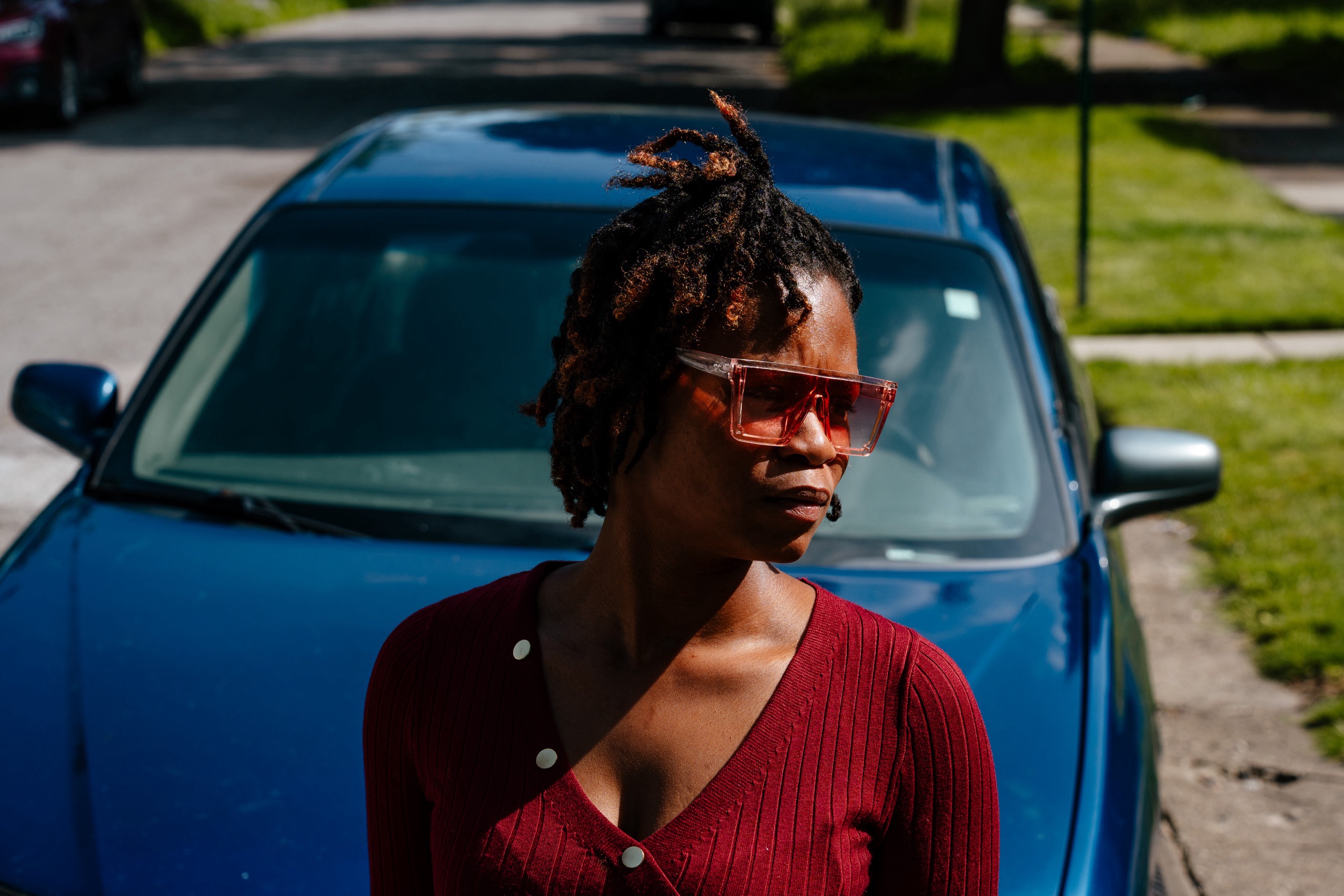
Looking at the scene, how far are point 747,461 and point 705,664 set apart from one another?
21 centimetres

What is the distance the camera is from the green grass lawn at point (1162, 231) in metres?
8.07

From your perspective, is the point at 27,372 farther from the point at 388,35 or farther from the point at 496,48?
the point at 388,35

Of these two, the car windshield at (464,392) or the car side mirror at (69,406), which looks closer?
the car windshield at (464,392)

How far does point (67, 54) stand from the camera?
537 inches

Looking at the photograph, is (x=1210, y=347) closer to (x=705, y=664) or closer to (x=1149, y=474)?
(x=1149, y=474)

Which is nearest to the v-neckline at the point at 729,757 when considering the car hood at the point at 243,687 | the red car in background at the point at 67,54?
the car hood at the point at 243,687

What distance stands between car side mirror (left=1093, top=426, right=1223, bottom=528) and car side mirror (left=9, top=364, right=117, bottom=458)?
6.87 ft

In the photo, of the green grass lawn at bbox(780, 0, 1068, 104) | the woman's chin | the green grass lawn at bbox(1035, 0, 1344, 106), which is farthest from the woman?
the green grass lawn at bbox(1035, 0, 1344, 106)

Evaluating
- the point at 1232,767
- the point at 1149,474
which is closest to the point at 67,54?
the point at 1232,767

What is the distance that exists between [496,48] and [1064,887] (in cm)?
2299

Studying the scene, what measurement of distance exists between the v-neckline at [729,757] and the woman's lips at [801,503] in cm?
13

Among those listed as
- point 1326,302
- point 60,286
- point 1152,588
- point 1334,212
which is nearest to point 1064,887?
point 1152,588

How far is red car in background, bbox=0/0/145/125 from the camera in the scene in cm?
1280

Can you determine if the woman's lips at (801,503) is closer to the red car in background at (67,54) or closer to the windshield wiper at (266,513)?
the windshield wiper at (266,513)
